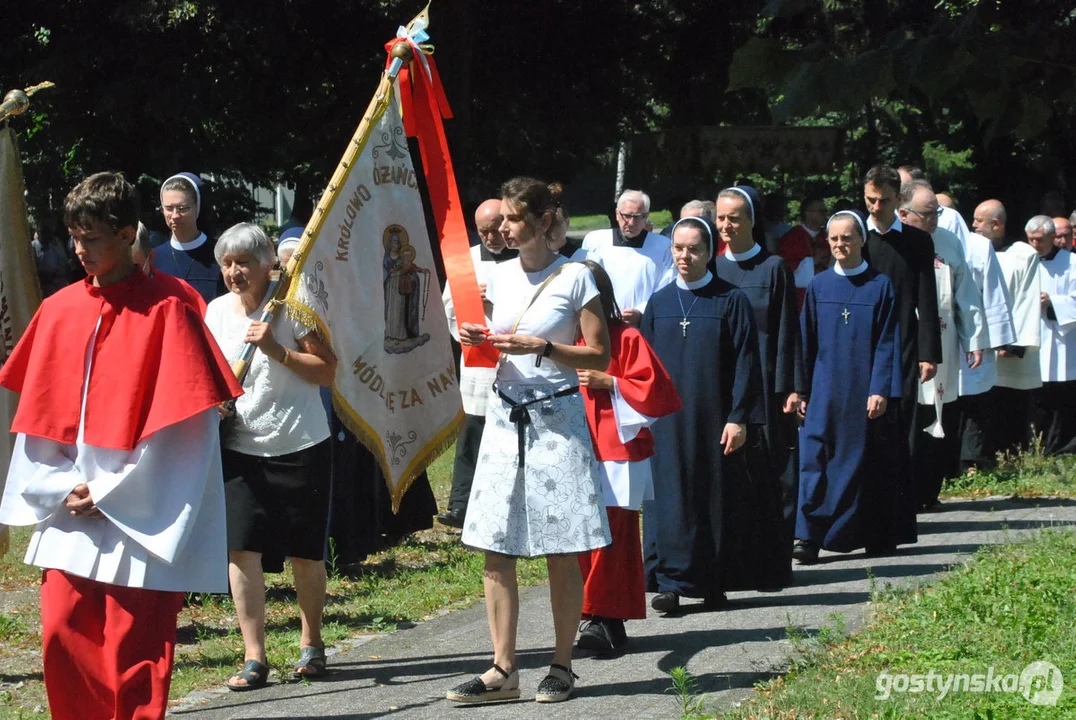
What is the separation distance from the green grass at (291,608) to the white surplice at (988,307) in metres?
4.43

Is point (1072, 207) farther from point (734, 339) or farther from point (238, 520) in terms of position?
point (238, 520)

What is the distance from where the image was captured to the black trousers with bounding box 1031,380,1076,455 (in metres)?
13.8

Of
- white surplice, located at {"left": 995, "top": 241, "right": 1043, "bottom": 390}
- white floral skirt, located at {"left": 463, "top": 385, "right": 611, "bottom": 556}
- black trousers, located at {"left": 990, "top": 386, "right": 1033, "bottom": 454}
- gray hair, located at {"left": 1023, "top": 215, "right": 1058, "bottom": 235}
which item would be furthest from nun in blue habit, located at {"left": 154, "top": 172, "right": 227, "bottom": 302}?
gray hair, located at {"left": 1023, "top": 215, "right": 1058, "bottom": 235}

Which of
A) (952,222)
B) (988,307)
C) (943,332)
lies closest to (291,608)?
(943,332)

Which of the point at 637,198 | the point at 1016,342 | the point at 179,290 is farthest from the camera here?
the point at 1016,342

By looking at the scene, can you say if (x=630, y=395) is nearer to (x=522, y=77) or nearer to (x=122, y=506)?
(x=122, y=506)

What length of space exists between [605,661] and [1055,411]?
332 inches

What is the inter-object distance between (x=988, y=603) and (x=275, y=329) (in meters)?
3.36

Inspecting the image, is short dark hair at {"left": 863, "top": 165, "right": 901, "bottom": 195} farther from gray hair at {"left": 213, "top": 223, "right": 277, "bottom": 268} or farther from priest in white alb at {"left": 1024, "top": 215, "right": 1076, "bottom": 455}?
gray hair at {"left": 213, "top": 223, "right": 277, "bottom": 268}

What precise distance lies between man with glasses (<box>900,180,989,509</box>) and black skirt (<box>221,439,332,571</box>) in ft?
17.1

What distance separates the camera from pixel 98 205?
184 inches

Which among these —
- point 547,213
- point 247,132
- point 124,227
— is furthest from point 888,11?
point 124,227

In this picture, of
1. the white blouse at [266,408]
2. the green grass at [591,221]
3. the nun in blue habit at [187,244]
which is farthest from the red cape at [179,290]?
the green grass at [591,221]

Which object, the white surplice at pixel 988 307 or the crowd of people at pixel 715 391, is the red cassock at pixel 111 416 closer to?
the crowd of people at pixel 715 391
